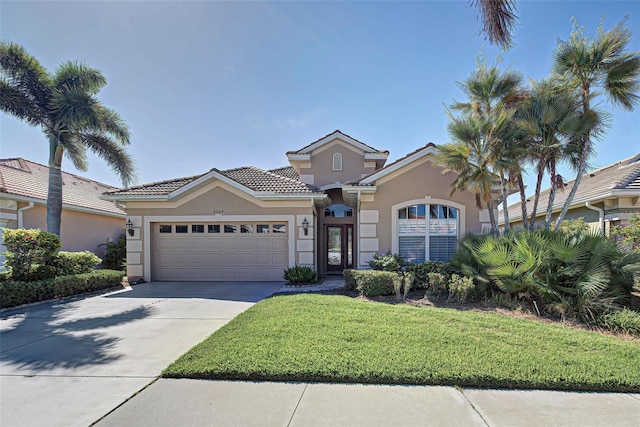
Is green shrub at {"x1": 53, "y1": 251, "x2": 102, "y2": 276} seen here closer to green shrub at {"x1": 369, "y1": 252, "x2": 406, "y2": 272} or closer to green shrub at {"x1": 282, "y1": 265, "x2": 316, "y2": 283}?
green shrub at {"x1": 282, "y1": 265, "x2": 316, "y2": 283}

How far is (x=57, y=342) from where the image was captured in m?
5.62

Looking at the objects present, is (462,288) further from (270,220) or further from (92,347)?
(92,347)

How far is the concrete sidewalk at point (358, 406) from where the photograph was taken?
320 centimetres

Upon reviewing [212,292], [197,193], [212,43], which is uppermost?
[212,43]

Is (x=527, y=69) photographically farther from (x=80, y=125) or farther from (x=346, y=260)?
(x=80, y=125)

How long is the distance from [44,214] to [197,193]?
24.0 ft

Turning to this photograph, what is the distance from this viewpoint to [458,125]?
9.86 meters

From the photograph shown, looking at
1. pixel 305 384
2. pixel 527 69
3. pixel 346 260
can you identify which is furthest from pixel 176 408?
pixel 527 69

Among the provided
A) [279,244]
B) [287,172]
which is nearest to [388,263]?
[279,244]

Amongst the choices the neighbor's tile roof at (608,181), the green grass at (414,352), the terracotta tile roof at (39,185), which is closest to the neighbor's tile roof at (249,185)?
the terracotta tile roof at (39,185)

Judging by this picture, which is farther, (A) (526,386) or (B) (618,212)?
(B) (618,212)

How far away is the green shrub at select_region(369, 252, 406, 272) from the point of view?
1009 cm

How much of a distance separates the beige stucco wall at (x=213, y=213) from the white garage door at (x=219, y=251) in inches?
13.0

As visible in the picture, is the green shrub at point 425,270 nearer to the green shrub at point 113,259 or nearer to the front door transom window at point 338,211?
the front door transom window at point 338,211
